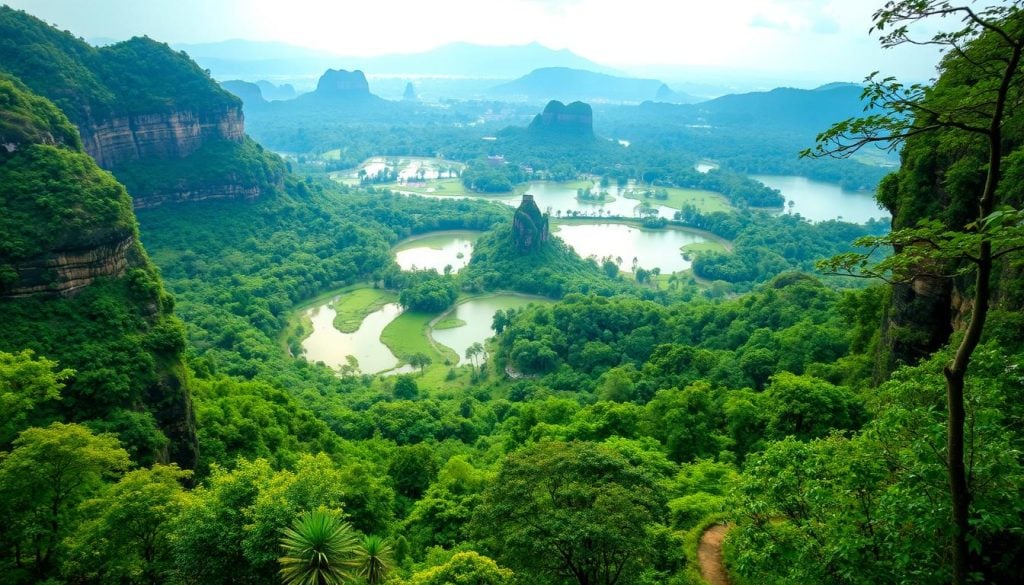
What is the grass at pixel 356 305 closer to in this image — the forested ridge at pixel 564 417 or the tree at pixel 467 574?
the forested ridge at pixel 564 417

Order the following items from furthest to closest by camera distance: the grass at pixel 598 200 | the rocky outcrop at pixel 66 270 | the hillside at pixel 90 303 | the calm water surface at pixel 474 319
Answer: the grass at pixel 598 200 < the calm water surface at pixel 474 319 < the rocky outcrop at pixel 66 270 < the hillside at pixel 90 303

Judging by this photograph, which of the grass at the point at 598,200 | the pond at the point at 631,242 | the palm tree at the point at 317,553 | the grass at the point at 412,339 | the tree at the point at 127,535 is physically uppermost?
the palm tree at the point at 317,553

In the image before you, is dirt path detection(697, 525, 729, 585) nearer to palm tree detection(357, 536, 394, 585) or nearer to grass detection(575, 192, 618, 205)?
palm tree detection(357, 536, 394, 585)

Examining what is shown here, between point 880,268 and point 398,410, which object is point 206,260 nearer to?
point 398,410

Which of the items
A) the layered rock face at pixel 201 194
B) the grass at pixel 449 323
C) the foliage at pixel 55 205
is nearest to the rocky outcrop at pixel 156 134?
the layered rock face at pixel 201 194

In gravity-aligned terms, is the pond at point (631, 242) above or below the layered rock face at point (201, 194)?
below

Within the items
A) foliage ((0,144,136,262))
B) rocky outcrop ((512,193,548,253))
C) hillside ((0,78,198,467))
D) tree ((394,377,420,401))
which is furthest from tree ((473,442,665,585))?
rocky outcrop ((512,193,548,253))

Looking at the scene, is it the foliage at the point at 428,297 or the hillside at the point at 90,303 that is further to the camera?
the foliage at the point at 428,297
